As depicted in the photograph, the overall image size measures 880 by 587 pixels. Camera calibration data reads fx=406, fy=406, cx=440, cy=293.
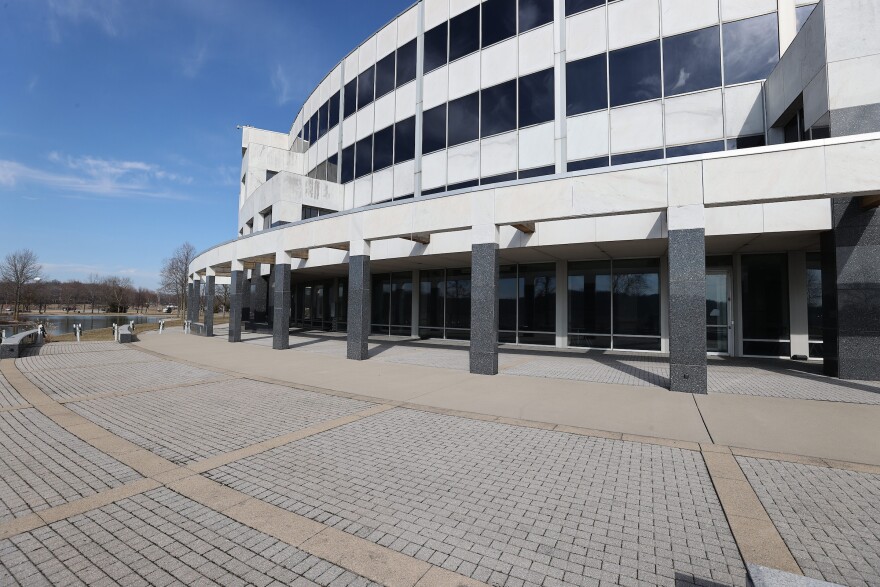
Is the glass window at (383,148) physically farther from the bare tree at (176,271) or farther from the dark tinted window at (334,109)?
the bare tree at (176,271)

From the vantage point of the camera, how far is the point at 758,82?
13664mm

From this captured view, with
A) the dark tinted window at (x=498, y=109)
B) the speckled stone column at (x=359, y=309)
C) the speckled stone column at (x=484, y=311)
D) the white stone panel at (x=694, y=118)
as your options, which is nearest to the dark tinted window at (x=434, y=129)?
the dark tinted window at (x=498, y=109)

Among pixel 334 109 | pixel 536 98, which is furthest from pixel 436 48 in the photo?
pixel 334 109

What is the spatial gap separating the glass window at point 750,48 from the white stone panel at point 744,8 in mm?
167

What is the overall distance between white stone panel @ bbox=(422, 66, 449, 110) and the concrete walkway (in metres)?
14.4

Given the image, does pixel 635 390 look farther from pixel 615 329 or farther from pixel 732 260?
pixel 732 260

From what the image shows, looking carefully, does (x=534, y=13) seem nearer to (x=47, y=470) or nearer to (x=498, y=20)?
(x=498, y=20)

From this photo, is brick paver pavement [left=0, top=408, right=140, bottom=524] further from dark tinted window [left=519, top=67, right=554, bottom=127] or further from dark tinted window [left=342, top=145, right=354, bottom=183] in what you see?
dark tinted window [left=342, top=145, right=354, bottom=183]

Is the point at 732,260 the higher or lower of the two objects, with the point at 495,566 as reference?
higher

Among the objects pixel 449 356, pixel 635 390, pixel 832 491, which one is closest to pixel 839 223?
pixel 635 390

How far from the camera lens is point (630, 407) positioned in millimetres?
7918

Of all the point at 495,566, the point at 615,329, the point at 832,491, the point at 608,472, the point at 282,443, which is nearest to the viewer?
the point at 495,566

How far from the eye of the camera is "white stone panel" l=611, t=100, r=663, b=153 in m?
14.9

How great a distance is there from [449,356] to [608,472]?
431 inches
